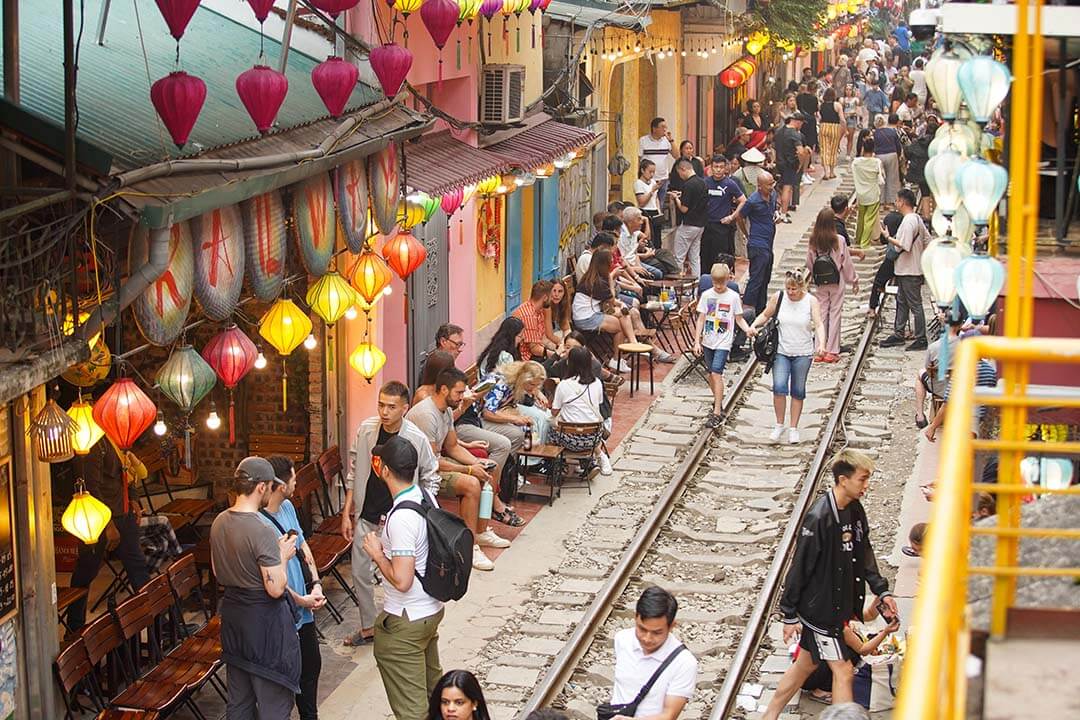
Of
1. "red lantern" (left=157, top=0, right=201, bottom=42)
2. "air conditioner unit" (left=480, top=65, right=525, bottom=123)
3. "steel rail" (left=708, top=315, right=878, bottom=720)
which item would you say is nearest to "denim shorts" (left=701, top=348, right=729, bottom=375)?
"steel rail" (left=708, top=315, right=878, bottom=720)

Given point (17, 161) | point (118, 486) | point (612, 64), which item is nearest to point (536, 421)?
point (118, 486)

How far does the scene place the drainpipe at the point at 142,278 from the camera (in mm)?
10367

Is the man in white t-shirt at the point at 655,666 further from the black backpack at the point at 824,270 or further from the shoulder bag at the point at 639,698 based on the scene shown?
the black backpack at the point at 824,270

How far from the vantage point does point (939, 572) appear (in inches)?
154

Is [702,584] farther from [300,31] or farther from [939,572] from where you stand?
[939,572]

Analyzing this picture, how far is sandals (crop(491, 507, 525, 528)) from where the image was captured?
16453 millimetres

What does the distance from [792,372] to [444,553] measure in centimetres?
884

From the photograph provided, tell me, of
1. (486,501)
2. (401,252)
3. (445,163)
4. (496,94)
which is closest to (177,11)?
(401,252)

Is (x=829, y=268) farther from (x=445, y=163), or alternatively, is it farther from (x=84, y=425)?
(x=84, y=425)

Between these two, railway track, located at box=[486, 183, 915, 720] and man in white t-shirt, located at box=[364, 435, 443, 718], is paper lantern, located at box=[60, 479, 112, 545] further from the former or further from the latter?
railway track, located at box=[486, 183, 915, 720]

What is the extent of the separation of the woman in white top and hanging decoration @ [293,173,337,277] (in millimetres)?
5887

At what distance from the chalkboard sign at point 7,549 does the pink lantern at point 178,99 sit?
2.29 metres

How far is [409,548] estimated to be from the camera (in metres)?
10.5

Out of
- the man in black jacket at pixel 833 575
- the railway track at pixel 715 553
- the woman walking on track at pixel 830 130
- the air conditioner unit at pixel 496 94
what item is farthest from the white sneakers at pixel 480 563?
the woman walking on track at pixel 830 130
